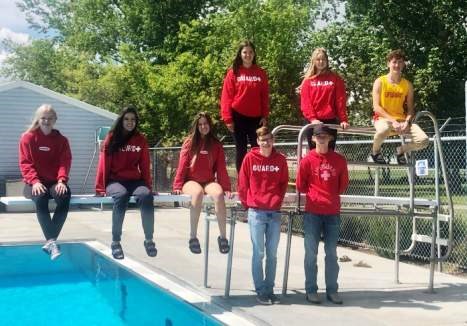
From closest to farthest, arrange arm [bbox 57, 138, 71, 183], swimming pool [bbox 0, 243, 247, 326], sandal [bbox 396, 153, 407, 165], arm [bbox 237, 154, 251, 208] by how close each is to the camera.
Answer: arm [bbox 57, 138, 71, 183] < arm [bbox 237, 154, 251, 208] < swimming pool [bbox 0, 243, 247, 326] < sandal [bbox 396, 153, 407, 165]

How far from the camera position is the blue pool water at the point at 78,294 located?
7727 millimetres

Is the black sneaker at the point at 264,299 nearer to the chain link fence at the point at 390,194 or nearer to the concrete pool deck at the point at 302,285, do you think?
the concrete pool deck at the point at 302,285

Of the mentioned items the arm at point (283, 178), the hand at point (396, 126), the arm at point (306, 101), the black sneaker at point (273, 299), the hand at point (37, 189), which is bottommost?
the black sneaker at point (273, 299)

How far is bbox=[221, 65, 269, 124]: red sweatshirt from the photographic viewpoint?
7246 mm

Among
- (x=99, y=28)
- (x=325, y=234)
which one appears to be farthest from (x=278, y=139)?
(x=99, y=28)

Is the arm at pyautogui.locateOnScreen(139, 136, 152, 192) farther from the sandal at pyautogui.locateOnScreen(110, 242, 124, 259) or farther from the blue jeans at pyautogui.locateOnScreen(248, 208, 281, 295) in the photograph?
the blue jeans at pyautogui.locateOnScreen(248, 208, 281, 295)

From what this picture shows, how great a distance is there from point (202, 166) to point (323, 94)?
1626 millimetres

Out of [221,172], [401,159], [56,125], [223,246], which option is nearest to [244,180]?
[221,172]

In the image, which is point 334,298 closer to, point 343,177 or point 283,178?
point 343,177

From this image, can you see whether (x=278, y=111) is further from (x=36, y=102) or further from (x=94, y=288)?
(x=94, y=288)

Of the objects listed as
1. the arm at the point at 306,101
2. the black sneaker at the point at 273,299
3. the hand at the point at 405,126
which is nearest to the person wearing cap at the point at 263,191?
the black sneaker at the point at 273,299

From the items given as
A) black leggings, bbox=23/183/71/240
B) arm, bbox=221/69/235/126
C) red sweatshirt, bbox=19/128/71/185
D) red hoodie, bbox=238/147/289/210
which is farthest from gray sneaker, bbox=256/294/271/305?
red sweatshirt, bbox=19/128/71/185

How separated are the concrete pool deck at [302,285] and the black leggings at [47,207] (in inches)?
79.9

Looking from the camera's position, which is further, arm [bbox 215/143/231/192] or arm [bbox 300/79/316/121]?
arm [bbox 300/79/316/121]
